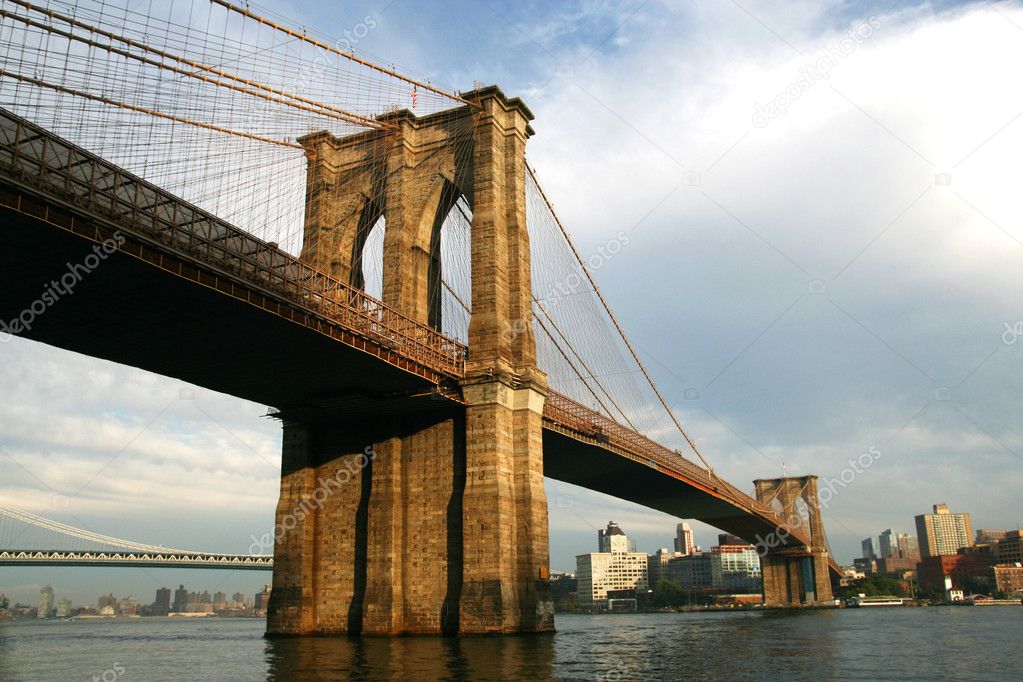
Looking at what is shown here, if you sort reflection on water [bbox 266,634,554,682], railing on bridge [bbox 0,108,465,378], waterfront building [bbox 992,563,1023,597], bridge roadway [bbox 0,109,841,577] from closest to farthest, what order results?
reflection on water [bbox 266,634,554,682], railing on bridge [bbox 0,108,465,378], bridge roadway [bbox 0,109,841,577], waterfront building [bbox 992,563,1023,597]

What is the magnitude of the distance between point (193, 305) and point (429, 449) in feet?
54.3

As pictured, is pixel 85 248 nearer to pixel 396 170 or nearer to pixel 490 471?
pixel 490 471

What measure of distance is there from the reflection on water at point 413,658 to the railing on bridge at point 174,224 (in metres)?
12.9

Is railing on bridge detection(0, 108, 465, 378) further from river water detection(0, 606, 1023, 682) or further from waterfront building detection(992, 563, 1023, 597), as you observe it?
waterfront building detection(992, 563, 1023, 597)

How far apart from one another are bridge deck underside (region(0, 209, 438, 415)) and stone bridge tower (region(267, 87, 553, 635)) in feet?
11.7

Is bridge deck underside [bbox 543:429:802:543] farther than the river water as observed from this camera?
Yes

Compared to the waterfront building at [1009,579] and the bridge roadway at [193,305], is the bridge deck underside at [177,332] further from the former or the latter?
the waterfront building at [1009,579]

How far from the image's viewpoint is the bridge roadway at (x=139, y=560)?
344 ft

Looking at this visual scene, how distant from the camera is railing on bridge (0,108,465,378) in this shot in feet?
81.6

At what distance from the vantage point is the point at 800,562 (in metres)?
128

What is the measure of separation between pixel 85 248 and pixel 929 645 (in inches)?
1583

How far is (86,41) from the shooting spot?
2748 centimetres

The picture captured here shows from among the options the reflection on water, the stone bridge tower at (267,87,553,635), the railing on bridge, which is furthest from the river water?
the railing on bridge

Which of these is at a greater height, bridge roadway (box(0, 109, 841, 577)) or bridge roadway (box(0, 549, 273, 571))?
bridge roadway (box(0, 109, 841, 577))
